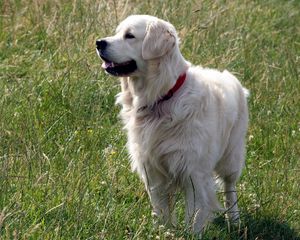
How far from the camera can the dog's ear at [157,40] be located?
17.8 ft

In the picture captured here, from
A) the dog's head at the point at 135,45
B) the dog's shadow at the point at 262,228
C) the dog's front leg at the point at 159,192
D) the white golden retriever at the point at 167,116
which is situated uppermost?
the dog's head at the point at 135,45

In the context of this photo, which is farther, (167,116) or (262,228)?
(262,228)

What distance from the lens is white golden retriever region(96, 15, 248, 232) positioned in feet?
17.9

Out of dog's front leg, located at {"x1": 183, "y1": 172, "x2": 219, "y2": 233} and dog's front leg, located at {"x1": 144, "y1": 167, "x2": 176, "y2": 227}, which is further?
dog's front leg, located at {"x1": 144, "y1": 167, "x2": 176, "y2": 227}

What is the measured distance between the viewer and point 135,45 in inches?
218

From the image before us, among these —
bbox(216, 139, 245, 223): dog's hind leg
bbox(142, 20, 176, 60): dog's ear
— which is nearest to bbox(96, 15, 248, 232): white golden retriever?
bbox(142, 20, 176, 60): dog's ear

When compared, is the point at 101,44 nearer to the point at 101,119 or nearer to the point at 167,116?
the point at 167,116

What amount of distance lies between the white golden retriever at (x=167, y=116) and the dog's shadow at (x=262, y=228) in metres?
0.08

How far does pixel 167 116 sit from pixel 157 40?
0.49 m

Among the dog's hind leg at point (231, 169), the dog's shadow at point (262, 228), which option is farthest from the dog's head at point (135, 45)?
the dog's shadow at point (262, 228)

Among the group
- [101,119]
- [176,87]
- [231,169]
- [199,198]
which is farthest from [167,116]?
[101,119]

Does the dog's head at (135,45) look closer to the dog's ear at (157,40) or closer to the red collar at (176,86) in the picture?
the dog's ear at (157,40)

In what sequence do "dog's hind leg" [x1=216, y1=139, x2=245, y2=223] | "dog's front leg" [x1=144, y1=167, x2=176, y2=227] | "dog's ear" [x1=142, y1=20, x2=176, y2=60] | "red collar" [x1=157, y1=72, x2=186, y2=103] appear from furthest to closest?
"dog's hind leg" [x1=216, y1=139, x2=245, y2=223] → "dog's front leg" [x1=144, y1=167, x2=176, y2=227] → "red collar" [x1=157, y1=72, x2=186, y2=103] → "dog's ear" [x1=142, y1=20, x2=176, y2=60]

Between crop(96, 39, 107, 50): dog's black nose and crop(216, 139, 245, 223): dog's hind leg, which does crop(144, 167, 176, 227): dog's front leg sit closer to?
crop(216, 139, 245, 223): dog's hind leg
